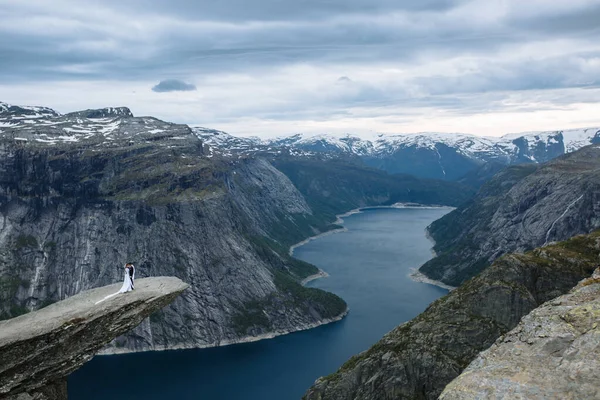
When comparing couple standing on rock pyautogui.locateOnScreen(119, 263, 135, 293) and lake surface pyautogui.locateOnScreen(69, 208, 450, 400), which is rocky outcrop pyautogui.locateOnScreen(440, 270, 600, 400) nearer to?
couple standing on rock pyautogui.locateOnScreen(119, 263, 135, 293)

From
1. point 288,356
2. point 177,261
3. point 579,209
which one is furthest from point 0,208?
point 579,209

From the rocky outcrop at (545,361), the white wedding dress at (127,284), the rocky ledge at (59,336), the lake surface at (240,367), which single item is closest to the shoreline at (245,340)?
the lake surface at (240,367)

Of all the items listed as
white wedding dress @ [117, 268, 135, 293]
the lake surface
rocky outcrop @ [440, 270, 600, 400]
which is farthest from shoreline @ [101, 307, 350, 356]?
rocky outcrop @ [440, 270, 600, 400]

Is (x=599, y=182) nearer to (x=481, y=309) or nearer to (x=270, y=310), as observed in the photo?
(x=270, y=310)

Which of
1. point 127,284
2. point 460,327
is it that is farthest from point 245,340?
point 127,284

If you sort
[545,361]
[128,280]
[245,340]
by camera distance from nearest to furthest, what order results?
[545,361], [128,280], [245,340]

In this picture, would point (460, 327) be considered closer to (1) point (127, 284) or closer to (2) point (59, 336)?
(1) point (127, 284)

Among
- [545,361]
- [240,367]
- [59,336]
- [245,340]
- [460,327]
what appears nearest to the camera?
[545,361]
